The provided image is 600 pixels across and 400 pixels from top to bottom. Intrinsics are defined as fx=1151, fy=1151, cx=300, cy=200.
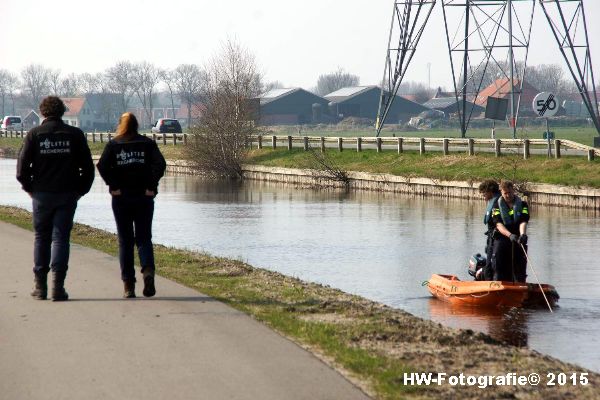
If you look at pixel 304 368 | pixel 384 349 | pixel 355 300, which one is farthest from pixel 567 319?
pixel 304 368

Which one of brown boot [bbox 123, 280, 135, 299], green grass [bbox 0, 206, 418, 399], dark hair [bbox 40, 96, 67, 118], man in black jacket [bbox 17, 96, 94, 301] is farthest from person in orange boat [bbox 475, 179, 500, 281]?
dark hair [bbox 40, 96, 67, 118]

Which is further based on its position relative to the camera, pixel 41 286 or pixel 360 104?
pixel 360 104

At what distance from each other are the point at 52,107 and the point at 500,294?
665cm

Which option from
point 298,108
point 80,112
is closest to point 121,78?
point 80,112

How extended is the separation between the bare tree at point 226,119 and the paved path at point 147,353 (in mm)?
42151

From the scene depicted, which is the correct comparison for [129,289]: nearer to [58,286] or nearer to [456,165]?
[58,286]

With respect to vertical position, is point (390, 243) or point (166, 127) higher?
point (166, 127)

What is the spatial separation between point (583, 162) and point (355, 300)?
86.0 feet

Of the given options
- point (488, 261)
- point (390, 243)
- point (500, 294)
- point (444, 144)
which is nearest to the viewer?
point (500, 294)

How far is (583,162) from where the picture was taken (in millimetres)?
37656

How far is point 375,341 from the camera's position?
9.74 metres

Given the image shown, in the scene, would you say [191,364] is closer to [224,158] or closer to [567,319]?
[567,319]

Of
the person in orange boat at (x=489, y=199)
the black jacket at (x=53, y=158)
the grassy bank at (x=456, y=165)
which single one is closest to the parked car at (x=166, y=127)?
the grassy bank at (x=456, y=165)

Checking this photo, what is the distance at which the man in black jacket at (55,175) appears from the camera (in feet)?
36.4
